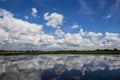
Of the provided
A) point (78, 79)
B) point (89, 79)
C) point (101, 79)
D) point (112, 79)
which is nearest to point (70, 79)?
point (78, 79)

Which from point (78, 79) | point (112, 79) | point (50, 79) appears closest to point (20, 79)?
point (50, 79)

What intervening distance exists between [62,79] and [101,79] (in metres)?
3.96

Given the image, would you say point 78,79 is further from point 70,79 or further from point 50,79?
point 50,79

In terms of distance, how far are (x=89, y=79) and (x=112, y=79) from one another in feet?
7.96

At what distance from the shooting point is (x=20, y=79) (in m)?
17.8

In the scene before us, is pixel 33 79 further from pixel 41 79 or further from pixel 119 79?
pixel 119 79

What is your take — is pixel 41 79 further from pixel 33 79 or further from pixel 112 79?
pixel 112 79

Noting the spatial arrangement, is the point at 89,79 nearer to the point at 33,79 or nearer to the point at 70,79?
the point at 70,79

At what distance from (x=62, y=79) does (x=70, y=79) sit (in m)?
0.85

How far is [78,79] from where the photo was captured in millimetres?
18203

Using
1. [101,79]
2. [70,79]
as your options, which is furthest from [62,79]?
[101,79]

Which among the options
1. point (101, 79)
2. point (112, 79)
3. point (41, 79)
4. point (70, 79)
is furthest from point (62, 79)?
point (112, 79)

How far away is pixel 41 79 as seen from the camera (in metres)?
17.8

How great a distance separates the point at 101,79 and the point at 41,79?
6.05 metres
